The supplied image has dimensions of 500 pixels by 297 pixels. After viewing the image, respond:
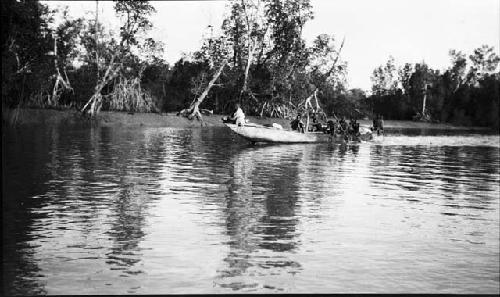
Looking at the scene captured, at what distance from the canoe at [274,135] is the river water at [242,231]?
15303mm

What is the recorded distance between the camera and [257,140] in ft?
125

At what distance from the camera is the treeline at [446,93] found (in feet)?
366

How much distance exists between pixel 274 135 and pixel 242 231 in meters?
27.8

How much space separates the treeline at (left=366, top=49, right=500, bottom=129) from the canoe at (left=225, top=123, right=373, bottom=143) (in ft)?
248

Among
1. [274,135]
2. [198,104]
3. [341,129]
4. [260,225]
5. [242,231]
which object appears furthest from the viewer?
[198,104]

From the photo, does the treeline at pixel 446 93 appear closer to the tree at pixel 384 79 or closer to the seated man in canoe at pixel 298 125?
the tree at pixel 384 79

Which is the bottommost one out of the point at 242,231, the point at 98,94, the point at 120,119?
the point at 242,231

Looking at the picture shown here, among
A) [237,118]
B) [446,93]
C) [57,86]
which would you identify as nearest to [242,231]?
[237,118]

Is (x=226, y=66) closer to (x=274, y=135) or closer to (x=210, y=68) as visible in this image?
(x=210, y=68)

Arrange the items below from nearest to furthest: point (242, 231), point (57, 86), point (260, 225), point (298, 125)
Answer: point (242, 231) < point (260, 225) < point (298, 125) < point (57, 86)

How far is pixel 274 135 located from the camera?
125 feet

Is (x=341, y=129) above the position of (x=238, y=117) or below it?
below

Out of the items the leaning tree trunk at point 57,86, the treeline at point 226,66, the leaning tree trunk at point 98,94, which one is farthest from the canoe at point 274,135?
the leaning tree trunk at point 57,86

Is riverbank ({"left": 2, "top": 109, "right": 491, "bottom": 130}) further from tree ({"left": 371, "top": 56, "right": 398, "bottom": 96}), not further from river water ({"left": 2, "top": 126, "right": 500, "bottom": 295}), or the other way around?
tree ({"left": 371, "top": 56, "right": 398, "bottom": 96})
